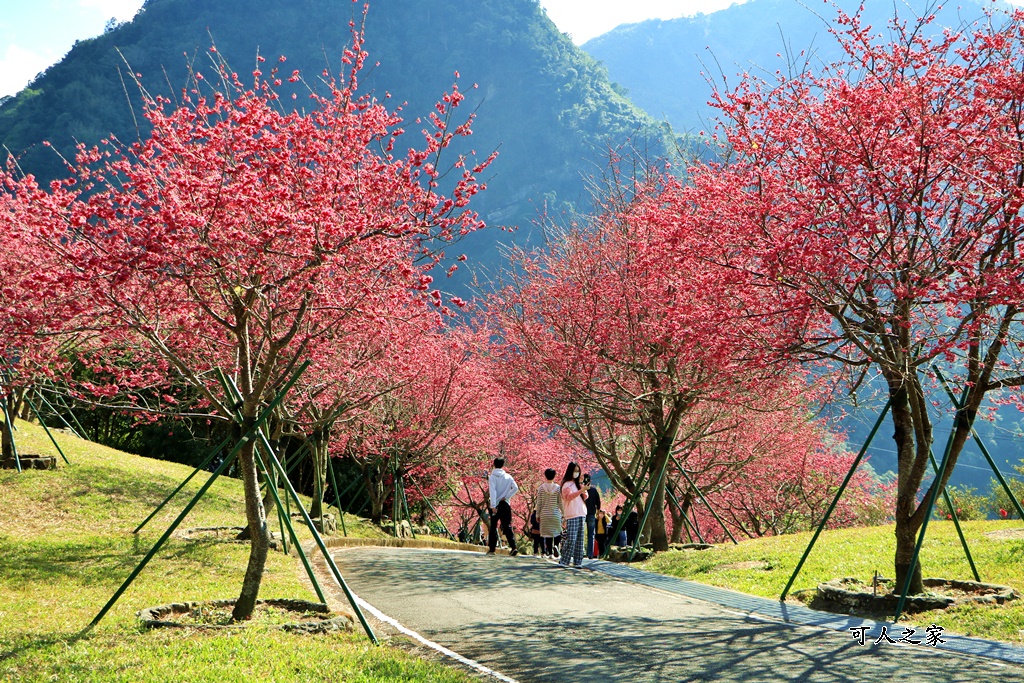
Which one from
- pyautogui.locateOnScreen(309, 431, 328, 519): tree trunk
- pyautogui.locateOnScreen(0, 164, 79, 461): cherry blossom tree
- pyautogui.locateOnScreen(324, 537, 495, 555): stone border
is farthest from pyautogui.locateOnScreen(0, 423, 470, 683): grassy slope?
pyautogui.locateOnScreen(324, 537, 495, 555): stone border

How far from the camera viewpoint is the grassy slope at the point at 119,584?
594cm

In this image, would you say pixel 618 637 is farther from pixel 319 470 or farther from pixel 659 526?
pixel 319 470

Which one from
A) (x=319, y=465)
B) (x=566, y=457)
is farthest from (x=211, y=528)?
(x=566, y=457)

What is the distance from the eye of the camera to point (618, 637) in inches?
300

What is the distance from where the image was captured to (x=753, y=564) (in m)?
12.4

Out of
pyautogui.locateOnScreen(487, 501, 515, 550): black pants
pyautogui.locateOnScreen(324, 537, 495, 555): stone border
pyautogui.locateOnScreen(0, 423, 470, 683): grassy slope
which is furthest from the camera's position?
pyautogui.locateOnScreen(324, 537, 495, 555): stone border

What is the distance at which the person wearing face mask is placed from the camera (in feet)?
42.8

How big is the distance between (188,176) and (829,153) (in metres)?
6.50

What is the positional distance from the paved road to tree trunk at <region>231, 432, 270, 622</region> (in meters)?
1.57

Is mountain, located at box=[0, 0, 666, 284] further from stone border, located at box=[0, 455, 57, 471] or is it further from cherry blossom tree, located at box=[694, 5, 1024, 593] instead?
cherry blossom tree, located at box=[694, 5, 1024, 593]

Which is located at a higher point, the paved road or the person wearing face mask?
the person wearing face mask

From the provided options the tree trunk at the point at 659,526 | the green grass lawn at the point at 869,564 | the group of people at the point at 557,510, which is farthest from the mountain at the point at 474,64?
the green grass lawn at the point at 869,564

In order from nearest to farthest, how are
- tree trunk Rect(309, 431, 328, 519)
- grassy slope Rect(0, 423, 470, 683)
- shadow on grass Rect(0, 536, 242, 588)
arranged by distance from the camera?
grassy slope Rect(0, 423, 470, 683), shadow on grass Rect(0, 536, 242, 588), tree trunk Rect(309, 431, 328, 519)

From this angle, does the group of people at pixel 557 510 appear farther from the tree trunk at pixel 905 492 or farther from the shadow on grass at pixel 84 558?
the tree trunk at pixel 905 492
